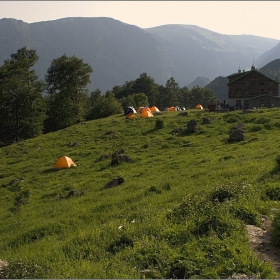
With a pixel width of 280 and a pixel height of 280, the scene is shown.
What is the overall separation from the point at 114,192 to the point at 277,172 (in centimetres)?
878

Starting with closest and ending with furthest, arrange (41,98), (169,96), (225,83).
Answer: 1. (41,98)
2. (169,96)
3. (225,83)

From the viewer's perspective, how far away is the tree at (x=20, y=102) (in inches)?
2116

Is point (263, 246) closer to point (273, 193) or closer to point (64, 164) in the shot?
point (273, 193)

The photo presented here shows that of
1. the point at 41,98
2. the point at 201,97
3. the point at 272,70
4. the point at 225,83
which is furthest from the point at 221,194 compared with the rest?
the point at 272,70

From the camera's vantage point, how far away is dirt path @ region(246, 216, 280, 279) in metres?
6.26

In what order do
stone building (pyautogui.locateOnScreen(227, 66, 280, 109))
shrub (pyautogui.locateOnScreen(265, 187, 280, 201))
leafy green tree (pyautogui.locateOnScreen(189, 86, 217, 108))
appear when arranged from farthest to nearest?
leafy green tree (pyautogui.locateOnScreen(189, 86, 217, 108))
stone building (pyautogui.locateOnScreen(227, 66, 280, 109))
shrub (pyautogui.locateOnScreen(265, 187, 280, 201))

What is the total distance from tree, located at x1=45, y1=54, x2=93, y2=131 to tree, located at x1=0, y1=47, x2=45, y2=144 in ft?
13.6

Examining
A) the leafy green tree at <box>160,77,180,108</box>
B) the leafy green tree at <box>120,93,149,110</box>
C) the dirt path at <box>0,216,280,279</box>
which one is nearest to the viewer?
the dirt path at <box>0,216,280,279</box>

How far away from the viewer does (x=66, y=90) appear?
63406 millimetres

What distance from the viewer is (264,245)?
22.6 ft

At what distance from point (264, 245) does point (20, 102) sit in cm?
5423

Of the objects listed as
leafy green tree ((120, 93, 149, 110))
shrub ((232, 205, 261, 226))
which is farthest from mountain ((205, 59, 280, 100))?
shrub ((232, 205, 261, 226))

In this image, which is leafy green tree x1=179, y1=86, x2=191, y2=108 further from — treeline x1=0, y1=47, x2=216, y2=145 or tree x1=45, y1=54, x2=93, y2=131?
tree x1=45, y1=54, x2=93, y2=131

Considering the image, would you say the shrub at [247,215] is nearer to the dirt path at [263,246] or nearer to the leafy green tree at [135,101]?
the dirt path at [263,246]
